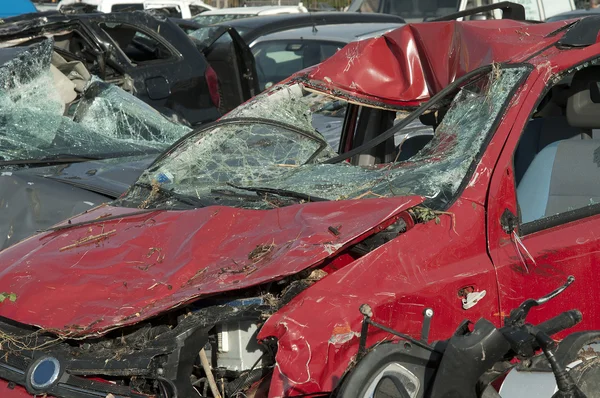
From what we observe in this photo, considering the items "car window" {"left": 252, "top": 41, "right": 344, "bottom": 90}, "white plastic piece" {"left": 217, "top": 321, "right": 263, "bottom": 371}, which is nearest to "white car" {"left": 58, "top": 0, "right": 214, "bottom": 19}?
"car window" {"left": 252, "top": 41, "right": 344, "bottom": 90}

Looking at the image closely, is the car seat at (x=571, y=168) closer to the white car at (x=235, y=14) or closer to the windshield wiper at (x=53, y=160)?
the windshield wiper at (x=53, y=160)

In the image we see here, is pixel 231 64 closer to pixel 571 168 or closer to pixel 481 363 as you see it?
pixel 571 168

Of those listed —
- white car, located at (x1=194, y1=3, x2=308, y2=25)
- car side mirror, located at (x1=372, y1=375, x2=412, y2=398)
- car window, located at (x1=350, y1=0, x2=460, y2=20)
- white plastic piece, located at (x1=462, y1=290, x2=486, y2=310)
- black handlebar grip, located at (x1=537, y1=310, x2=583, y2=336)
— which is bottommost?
car side mirror, located at (x1=372, y1=375, x2=412, y2=398)

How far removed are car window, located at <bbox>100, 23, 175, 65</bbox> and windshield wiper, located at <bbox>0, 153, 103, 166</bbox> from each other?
225 centimetres

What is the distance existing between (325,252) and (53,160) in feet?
11.8

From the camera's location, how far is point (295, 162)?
14.5 feet

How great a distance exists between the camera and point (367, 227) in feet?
10.4

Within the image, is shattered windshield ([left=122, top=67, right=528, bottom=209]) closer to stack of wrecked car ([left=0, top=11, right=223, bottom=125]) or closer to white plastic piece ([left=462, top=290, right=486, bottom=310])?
white plastic piece ([left=462, top=290, right=486, bottom=310])

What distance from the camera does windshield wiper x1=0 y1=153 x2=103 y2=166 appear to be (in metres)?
6.15

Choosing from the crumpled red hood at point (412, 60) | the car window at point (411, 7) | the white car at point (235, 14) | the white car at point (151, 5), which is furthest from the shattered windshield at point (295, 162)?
the white car at point (151, 5)

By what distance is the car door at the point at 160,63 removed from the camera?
8.27m

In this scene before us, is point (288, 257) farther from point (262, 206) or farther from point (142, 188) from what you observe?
point (142, 188)

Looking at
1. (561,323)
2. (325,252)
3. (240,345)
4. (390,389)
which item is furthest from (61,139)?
(561,323)

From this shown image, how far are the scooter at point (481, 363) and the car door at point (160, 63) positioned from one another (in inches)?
218
